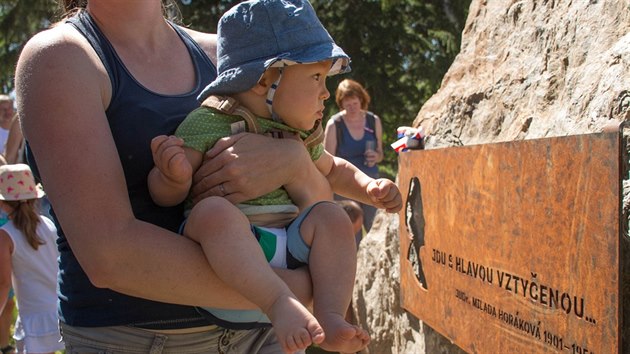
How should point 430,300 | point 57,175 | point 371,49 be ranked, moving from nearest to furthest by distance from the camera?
point 57,175 → point 430,300 → point 371,49

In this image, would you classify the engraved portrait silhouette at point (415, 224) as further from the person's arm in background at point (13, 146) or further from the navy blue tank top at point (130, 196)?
the person's arm in background at point (13, 146)

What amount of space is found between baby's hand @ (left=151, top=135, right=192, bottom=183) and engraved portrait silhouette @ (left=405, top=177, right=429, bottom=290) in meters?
2.07

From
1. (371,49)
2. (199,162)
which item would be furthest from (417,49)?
(199,162)

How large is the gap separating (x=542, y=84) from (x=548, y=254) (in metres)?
0.84

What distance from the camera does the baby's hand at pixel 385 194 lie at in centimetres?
205

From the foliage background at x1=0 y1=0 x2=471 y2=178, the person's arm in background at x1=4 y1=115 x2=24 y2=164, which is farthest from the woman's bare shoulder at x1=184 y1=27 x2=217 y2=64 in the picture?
the foliage background at x1=0 y1=0 x2=471 y2=178

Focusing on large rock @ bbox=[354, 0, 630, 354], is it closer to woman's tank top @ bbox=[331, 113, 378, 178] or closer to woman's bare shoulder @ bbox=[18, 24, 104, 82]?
woman's bare shoulder @ bbox=[18, 24, 104, 82]

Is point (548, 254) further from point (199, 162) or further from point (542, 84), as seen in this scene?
point (199, 162)

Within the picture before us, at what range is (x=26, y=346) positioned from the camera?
4520 mm

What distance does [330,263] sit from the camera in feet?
5.94

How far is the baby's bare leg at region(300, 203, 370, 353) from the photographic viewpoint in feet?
5.67

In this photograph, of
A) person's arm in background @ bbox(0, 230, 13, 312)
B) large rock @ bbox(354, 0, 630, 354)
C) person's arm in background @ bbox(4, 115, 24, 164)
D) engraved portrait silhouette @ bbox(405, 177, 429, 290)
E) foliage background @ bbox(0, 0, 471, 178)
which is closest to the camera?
large rock @ bbox(354, 0, 630, 354)

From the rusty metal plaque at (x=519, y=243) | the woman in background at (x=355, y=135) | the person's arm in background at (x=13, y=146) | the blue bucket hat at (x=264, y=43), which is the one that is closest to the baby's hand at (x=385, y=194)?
the blue bucket hat at (x=264, y=43)

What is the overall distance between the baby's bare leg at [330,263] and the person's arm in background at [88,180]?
11.5 inches
